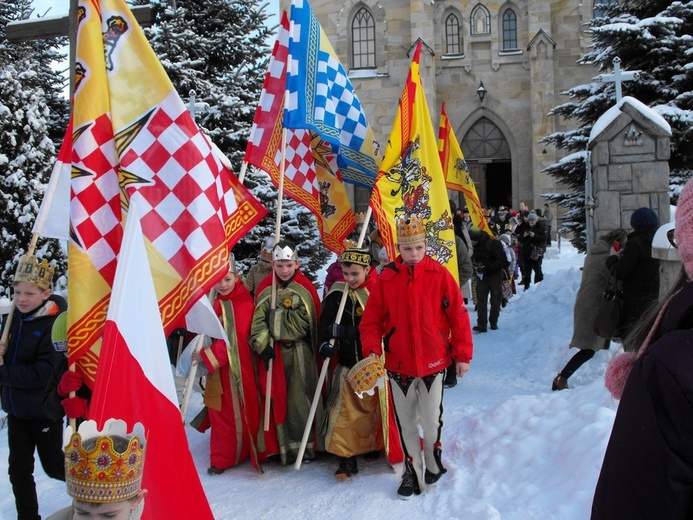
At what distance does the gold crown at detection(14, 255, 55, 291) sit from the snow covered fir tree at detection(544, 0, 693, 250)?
10.7m

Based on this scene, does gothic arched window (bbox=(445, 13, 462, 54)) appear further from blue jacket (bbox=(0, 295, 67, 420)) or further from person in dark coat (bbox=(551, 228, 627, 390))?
blue jacket (bbox=(0, 295, 67, 420))

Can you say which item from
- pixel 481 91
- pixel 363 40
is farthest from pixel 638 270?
pixel 363 40

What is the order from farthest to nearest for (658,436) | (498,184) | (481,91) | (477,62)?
(498,184), (477,62), (481,91), (658,436)

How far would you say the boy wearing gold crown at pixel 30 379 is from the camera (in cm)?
419

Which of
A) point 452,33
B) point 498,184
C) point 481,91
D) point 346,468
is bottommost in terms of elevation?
point 346,468

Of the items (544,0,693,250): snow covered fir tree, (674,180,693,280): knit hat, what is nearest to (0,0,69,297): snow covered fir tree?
(674,180,693,280): knit hat

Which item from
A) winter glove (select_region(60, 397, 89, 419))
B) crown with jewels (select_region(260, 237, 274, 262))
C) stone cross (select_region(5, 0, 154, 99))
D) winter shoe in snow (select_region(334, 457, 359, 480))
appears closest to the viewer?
winter glove (select_region(60, 397, 89, 419))

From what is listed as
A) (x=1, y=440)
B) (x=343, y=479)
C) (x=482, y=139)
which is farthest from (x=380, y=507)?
(x=482, y=139)

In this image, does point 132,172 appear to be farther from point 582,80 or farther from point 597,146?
point 582,80

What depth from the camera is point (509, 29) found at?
27109 mm

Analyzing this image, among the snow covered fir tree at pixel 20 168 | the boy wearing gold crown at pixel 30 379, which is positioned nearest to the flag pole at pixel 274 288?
the boy wearing gold crown at pixel 30 379

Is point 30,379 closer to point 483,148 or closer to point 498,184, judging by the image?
point 483,148

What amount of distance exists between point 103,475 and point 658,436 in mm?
1714

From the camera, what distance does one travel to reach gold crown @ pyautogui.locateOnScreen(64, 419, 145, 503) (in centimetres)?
216
